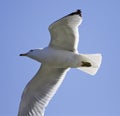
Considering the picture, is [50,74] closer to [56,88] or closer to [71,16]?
[56,88]

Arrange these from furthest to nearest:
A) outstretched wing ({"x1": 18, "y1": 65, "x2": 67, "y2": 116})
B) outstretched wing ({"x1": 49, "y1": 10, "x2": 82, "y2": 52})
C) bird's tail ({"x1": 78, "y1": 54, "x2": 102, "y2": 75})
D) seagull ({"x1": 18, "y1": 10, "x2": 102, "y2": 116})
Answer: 1. outstretched wing ({"x1": 18, "y1": 65, "x2": 67, "y2": 116})
2. bird's tail ({"x1": 78, "y1": 54, "x2": 102, "y2": 75})
3. seagull ({"x1": 18, "y1": 10, "x2": 102, "y2": 116})
4. outstretched wing ({"x1": 49, "y1": 10, "x2": 82, "y2": 52})

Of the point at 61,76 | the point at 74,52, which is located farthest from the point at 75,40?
the point at 61,76

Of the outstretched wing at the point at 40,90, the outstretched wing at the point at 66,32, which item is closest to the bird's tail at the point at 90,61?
the outstretched wing at the point at 66,32

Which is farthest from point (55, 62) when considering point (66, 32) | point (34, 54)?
point (66, 32)

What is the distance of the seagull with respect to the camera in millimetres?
11281

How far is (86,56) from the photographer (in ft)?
37.4

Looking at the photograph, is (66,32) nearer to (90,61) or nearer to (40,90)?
(90,61)

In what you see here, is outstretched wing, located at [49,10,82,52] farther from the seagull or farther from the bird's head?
the bird's head

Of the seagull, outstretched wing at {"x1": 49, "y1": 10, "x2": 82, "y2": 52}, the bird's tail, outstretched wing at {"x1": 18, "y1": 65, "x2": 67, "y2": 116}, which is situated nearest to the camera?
outstretched wing at {"x1": 49, "y1": 10, "x2": 82, "y2": 52}

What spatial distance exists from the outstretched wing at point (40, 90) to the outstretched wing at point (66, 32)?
862 mm

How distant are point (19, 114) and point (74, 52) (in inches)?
81.1

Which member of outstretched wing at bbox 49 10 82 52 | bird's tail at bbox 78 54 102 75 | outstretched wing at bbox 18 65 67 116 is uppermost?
outstretched wing at bbox 49 10 82 52

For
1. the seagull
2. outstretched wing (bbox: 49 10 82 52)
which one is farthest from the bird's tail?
outstretched wing (bbox: 49 10 82 52)

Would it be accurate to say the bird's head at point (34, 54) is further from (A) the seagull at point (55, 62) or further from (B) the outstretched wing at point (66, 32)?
(B) the outstretched wing at point (66, 32)
